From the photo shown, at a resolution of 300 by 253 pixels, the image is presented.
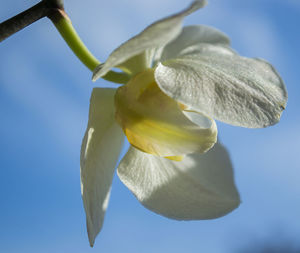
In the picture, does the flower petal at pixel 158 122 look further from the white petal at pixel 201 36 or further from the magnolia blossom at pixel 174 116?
the white petal at pixel 201 36

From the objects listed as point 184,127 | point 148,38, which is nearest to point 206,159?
point 184,127

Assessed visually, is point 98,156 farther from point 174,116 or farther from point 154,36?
point 154,36

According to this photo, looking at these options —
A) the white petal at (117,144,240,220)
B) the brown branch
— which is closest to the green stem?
the brown branch

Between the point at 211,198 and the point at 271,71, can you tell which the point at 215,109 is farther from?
the point at 211,198

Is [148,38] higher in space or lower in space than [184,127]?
higher

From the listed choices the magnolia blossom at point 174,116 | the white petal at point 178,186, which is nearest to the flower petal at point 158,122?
the magnolia blossom at point 174,116

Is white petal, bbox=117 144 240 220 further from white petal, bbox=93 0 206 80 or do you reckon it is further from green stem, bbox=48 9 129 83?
white petal, bbox=93 0 206 80
